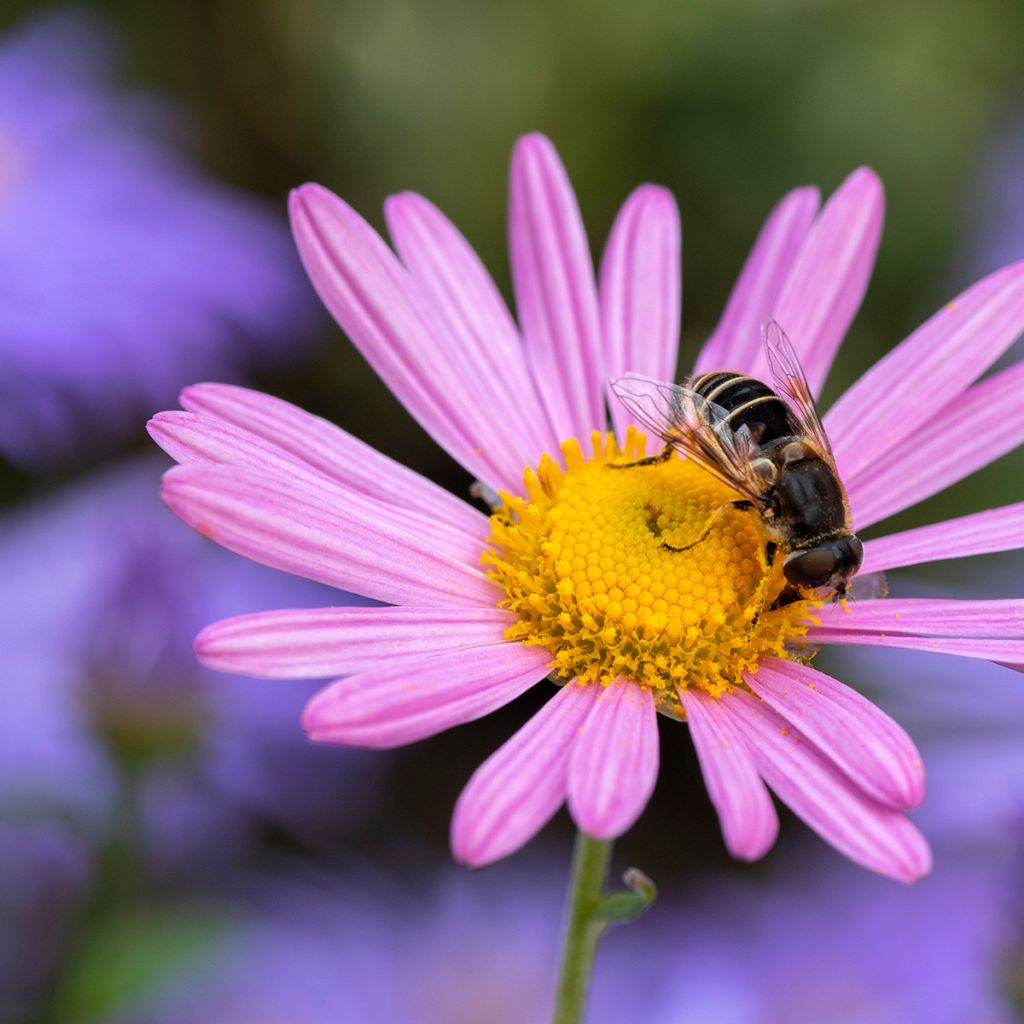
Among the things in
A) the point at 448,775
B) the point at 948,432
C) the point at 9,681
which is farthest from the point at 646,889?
the point at 448,775

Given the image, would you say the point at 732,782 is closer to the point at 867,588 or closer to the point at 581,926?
the point at 581,926

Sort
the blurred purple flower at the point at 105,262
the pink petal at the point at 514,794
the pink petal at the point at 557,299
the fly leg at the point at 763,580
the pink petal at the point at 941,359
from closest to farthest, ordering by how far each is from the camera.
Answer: the pink petal at the point at 514,794 → the fly leg at the point at 763,580 → the pink petal at the point at 941,359 → the pink petal at the point at 557,299 → the blurred purple flower at the point at 105,262

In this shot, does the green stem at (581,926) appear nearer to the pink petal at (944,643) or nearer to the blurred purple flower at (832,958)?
the pink petal at (944,643)

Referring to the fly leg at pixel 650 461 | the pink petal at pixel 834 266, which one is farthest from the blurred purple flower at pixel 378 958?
the pink petal at pixel 834 266

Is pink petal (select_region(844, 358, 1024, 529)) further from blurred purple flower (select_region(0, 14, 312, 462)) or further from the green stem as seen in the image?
blurred purple flower (select_region(0, 14, 312, 462))

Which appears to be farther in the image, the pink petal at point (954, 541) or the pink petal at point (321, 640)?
the pink petal at point (954, 541)

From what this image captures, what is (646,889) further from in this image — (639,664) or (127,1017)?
(127,1017)
